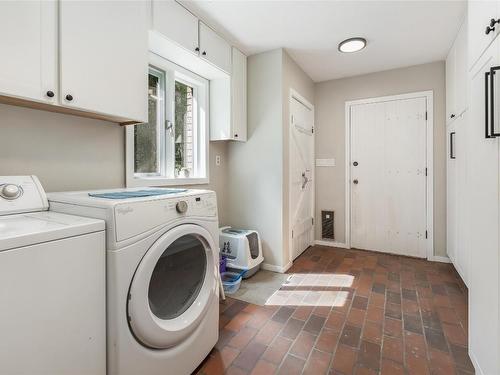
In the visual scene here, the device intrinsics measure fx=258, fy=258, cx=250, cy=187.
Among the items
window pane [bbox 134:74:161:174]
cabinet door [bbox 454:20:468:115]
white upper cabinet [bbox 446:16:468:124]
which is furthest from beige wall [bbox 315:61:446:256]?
window pane [bbox 134:74:161:174]

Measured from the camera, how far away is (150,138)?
7.24 ft

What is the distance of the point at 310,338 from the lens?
163 centimetres

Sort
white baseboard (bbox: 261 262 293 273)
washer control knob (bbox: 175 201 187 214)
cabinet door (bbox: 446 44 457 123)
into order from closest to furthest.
Result: 1. washer control knob (bbox: 175 201 187 214)
2. cabinet door (bbox: 446 44 457 123)
3. white baseboard (bbox: 261 262 293 273)

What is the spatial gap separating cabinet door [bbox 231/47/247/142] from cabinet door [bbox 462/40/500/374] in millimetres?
1860

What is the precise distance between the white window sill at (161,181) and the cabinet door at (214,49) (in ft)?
3.54

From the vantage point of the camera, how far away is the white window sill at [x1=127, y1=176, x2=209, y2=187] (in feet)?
6.30

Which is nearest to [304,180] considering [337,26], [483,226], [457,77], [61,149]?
[337,26]

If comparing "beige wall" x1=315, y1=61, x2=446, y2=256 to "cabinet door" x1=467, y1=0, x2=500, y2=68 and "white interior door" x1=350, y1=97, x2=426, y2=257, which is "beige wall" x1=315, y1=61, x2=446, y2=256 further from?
"cabinet door" x1=467, y1=0, x2=500, y2=68

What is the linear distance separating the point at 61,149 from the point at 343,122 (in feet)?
10.4

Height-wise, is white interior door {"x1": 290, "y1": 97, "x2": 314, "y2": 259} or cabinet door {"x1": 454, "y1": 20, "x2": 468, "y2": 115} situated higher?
cabinet door {"x1": 454, "y1": 20, "x2": 468, "y2": 115}

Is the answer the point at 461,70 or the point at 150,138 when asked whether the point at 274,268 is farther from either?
the point at 461,70

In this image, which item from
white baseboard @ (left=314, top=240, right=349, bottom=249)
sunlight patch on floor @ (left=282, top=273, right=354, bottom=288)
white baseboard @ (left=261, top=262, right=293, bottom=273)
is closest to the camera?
sunlight patch on floor @ (left=282, top=273, right=354, bottom=288)

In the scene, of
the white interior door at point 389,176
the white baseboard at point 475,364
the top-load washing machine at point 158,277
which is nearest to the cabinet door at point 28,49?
the top-load washing machine at point 158,277

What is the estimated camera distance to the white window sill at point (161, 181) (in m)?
1.92
